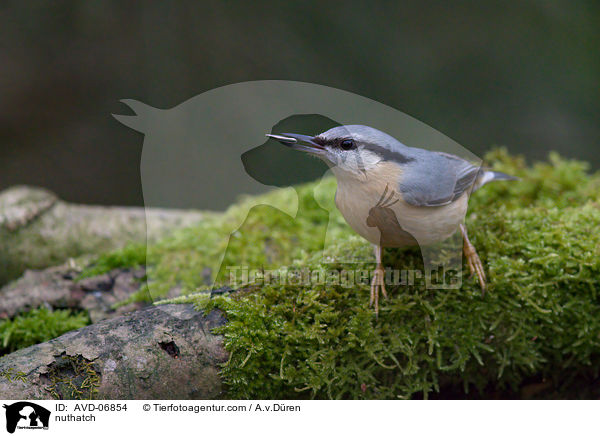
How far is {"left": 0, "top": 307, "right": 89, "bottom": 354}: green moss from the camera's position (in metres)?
2.81

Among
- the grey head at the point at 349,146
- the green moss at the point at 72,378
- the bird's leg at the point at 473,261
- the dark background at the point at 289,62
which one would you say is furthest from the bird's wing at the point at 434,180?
the dark background at the point at 289,62

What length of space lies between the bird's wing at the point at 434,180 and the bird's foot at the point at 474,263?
0.33 metres

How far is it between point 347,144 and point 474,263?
→ 106 cm

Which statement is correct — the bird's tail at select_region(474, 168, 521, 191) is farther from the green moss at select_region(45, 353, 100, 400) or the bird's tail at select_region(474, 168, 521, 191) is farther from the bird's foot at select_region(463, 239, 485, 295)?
the green moss at select_region(45, 353, 100, 400)

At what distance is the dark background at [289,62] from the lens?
16.0ft

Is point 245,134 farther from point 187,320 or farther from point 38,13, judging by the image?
point 38,13

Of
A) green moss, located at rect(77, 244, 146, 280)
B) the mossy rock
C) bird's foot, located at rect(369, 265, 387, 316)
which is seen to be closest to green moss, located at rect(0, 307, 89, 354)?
green moss, located at rect(77, 244, 146, 280)

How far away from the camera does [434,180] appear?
8.31 ft

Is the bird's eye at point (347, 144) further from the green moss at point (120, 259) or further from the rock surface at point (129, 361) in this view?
the green moss at point (120, 259)

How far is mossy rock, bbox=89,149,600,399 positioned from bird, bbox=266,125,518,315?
15 cm

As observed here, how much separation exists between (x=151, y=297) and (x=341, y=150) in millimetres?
1763
